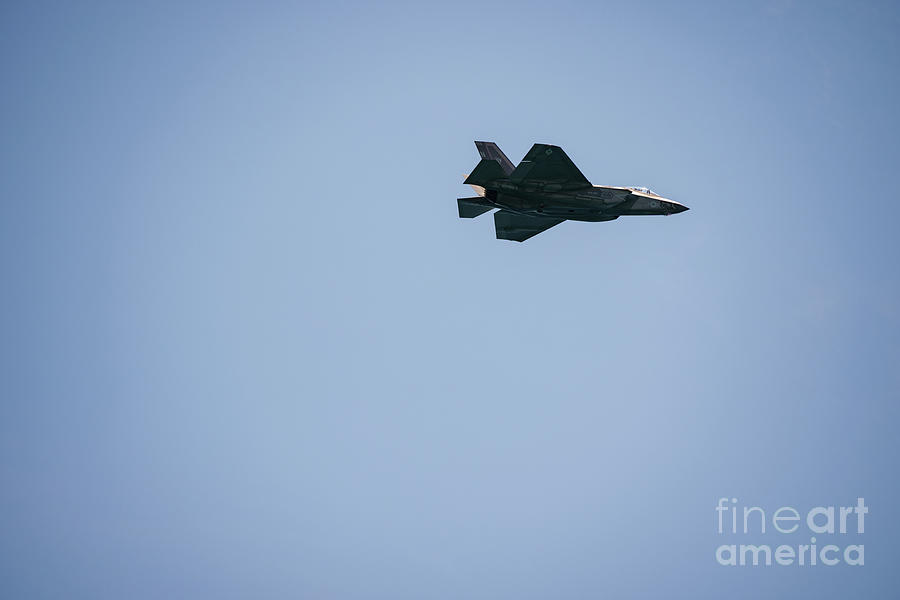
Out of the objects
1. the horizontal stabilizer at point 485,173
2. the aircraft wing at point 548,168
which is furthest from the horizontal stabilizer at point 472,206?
the aircraft wing at point 548,168

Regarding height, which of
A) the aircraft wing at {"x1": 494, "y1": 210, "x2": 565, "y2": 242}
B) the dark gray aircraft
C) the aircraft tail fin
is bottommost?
the aircraft wing at {"x1": 494, "y1": 210, "x2": 565, "y2": 242}

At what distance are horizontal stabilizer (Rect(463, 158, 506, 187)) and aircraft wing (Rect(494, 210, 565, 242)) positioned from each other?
5.10m

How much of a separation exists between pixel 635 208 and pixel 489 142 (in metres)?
11.5

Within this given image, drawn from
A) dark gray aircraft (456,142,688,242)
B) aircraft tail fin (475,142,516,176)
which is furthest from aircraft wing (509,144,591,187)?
aircraft tail fin (475,142,516,176)

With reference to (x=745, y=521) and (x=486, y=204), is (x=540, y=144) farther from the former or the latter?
(x=745, y=521)

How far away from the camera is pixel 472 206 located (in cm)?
5841

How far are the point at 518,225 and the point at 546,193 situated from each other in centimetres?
642

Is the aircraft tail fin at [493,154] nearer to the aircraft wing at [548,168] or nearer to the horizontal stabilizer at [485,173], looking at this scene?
the horizontal stabilizer at [485,173]

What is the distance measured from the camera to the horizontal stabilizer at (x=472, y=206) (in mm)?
57969

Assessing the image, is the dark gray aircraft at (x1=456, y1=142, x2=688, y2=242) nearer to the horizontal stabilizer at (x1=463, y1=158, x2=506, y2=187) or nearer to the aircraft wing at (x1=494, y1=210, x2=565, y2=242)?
the horizontal stabilizer at (x1=463, y1=158, x2=506, y2=187)

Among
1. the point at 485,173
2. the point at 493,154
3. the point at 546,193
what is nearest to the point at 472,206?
the point at 485,173

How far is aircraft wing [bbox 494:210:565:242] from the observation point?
201 ft

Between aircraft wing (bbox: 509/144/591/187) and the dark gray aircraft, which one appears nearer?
aircraft wing (bbox: 509/144/591/187)

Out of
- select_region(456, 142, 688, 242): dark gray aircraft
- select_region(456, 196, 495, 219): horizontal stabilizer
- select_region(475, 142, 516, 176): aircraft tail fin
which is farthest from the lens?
select_region(475, 142, 516, 176): aircraft tail fin
